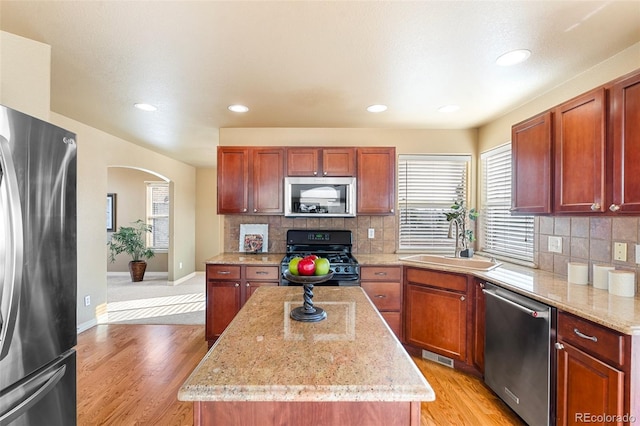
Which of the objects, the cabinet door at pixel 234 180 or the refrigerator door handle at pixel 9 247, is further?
the cabinet door at pixel 234 180

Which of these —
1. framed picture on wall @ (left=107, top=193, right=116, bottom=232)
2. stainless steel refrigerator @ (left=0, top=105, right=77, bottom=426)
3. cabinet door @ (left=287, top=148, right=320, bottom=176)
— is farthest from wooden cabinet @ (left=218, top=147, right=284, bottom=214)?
framed picture on wall @ (left=107, top=193, right=116, bottom=232)

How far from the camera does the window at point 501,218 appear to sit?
2.84 meters

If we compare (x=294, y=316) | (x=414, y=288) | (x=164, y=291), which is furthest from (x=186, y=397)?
(x=164, y=291)

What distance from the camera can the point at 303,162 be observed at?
10.9 feet

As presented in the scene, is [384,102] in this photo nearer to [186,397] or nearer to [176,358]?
[186,397]

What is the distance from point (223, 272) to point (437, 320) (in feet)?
7.09

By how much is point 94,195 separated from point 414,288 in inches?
157

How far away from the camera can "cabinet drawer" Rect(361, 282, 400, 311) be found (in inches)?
117

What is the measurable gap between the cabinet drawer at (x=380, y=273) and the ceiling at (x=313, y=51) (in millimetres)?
1623

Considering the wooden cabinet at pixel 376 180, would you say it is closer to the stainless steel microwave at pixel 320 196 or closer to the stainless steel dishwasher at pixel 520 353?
the stainless steel microwave at pixel 320 196

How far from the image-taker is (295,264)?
1346mm

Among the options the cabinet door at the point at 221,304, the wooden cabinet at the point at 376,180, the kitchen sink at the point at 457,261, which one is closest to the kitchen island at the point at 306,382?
the cabinet door at the point at 221,304

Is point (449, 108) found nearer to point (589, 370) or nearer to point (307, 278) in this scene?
point (589, 370)

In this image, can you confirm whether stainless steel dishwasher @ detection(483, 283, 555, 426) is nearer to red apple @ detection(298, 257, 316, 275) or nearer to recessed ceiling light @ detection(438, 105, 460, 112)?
red apple @ detection(298, 257, 316, 275)
